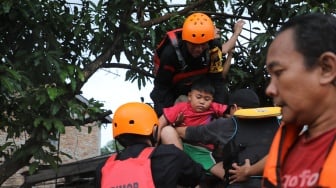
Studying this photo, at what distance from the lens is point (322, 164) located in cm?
152

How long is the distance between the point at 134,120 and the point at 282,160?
7.50ft

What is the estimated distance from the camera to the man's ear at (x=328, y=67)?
1.55 metres

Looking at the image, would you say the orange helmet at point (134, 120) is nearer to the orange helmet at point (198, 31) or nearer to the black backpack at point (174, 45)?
the black backpack at point (174, 45)

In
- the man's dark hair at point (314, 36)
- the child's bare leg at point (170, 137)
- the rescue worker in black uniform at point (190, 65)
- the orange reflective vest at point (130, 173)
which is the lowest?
the orange reflective vest at point (130, 173)

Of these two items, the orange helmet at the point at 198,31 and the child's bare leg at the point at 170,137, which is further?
the orange helmet at the point at 198,31

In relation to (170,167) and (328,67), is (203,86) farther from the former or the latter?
(328,67)

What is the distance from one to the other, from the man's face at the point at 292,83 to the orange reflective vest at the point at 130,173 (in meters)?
1.92

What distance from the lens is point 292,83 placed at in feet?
5.23

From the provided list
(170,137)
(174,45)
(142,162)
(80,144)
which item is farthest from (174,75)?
(80,144)

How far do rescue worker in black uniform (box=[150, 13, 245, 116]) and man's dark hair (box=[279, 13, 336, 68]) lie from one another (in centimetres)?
311

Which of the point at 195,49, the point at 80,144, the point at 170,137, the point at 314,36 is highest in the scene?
the point at 195,49

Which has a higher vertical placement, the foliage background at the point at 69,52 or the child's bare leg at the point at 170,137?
the foliage background at the point at 69,52

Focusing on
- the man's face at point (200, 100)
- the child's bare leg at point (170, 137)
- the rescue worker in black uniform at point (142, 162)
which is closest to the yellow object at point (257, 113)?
the rescue worker in black uniform at point (142, 162)

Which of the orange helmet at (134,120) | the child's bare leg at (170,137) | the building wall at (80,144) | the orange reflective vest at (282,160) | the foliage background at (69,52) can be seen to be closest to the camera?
the orange reflective vest at (282,160)
